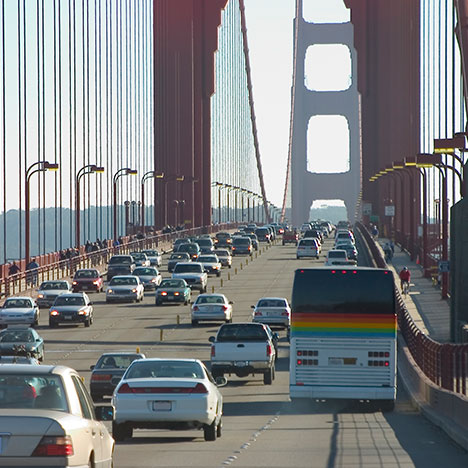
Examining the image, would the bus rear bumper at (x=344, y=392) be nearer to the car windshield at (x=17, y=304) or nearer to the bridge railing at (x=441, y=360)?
the bridge railing at (x=441, y=360)

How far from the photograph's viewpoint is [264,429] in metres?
22.3

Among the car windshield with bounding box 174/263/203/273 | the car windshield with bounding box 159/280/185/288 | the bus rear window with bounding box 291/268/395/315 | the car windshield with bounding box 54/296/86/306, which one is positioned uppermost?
the bus rear window with bounding box 291/268/395/315

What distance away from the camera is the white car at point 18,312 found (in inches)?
1900

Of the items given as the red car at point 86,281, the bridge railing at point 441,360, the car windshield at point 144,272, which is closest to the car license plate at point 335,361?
the bridge railing at point 441,360

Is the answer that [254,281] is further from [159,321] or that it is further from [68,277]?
[159,321]

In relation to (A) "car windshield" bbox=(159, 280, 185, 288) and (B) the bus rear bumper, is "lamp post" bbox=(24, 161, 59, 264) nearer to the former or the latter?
(A) "car windshield" bbox=(159, 280, 185, 288)

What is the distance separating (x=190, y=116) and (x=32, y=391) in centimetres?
13848

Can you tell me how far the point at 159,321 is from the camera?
53.0 m

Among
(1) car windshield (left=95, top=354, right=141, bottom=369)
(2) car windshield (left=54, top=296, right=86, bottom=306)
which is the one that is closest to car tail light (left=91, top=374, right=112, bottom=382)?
(1) car windshield (left=95, top=354, right=141, bottom=369)

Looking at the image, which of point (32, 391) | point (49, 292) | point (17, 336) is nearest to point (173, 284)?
point (49, 292)

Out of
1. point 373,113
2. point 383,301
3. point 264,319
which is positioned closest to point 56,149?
point 264,319

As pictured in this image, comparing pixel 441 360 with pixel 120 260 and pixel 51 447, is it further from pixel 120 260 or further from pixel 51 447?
pixel 120 260

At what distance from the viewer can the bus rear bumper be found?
25.7 meters

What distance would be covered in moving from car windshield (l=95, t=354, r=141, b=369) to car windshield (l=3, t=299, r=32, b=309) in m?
21.5
